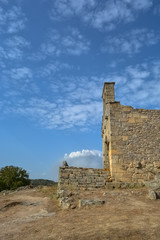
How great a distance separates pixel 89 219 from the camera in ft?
16.4

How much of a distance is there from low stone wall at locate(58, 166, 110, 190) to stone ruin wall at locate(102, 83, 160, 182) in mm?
564

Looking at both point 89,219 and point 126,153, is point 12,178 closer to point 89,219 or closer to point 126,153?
point 126,153

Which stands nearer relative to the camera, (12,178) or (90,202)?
(90,202)

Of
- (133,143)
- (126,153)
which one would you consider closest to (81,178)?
(126,153)

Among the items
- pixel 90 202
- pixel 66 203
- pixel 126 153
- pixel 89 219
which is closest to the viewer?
pixel 89 219

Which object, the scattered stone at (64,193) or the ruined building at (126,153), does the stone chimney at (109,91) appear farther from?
the scattered stone at (64,193)

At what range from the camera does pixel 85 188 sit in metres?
8.25

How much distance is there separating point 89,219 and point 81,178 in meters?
3.56

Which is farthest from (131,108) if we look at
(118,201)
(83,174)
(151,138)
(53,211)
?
(53,211)

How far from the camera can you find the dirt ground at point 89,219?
13.1 ft

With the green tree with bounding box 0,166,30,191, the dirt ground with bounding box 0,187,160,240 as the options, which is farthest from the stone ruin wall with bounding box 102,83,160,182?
the green tree with bounding box 0,166,30,191

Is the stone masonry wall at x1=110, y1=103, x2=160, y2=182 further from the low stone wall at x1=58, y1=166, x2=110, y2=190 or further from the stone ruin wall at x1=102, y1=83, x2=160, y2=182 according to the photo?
the low stone wall at x1=58, y1=166, x2=110, y2=190

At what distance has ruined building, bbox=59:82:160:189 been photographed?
28.2 feet

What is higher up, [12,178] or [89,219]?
[12,178]
